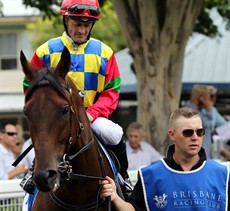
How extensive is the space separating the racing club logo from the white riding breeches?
80 centimetres

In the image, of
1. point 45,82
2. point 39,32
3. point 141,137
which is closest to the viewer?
point 45,82

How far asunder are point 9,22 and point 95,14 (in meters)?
33.5

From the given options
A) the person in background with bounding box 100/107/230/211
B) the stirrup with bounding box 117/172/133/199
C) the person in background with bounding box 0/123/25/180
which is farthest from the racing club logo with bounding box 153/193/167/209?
the person in background with bounding box 0/123/25/180

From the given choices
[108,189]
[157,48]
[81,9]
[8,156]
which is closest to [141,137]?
[8,156]

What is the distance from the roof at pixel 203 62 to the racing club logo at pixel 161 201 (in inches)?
649

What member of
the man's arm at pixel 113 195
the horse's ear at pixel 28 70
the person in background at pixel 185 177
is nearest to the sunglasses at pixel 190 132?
the person in background at pixel 185 177

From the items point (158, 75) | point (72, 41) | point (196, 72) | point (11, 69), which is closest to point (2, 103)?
point (11, 69)

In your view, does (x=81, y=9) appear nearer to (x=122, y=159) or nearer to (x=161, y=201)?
(x=122, y=159)

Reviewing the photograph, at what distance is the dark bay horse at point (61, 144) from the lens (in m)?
3.99

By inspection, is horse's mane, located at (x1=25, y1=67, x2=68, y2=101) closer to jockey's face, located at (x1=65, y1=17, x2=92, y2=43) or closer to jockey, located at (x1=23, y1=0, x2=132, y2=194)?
jockey, located at (x1=23, y1=0, x2=132, y2=194)

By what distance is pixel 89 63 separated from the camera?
16.8 ft

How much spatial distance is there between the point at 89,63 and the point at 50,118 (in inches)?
44.1

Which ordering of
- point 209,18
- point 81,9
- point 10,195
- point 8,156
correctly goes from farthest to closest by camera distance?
point 209,18 → point 8,156 → point 10,195 → point 81,9

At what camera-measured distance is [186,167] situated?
4.36 metres
